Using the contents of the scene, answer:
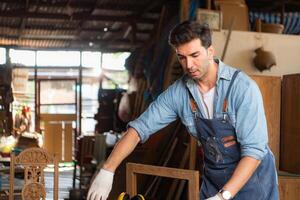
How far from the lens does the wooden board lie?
342 centimetres

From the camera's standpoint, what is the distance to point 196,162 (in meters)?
4.39

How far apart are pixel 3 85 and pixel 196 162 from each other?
201 inches

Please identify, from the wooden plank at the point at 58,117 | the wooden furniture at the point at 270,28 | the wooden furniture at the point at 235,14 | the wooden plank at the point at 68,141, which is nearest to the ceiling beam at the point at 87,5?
the wooden furniture at the point at 235,14

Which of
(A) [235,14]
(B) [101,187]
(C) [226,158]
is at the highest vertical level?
(A) [235,14]

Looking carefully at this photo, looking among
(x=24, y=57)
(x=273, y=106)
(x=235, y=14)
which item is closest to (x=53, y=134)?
(x=24, y=57)

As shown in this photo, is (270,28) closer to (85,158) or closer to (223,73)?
(223,73)

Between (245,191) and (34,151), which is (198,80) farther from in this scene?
(34,151)

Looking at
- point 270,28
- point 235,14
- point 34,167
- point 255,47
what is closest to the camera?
point 34,167

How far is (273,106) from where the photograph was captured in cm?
346

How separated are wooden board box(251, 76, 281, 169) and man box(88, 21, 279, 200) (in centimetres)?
139

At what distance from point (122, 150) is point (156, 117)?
9.0 inches

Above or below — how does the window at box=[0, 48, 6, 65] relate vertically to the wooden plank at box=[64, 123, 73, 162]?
above

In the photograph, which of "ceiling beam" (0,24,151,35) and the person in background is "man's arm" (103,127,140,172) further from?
the person in background

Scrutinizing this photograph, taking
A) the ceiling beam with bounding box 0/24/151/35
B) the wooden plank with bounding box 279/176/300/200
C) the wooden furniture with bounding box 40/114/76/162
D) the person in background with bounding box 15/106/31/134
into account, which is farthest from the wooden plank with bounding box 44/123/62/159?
the wooden plank with bounding box 279/176/300/200
